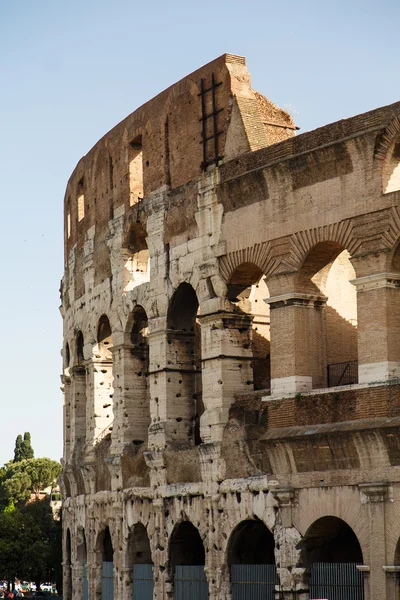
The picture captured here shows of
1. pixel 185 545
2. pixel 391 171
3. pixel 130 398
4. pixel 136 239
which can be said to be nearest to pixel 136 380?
pixel 130 398

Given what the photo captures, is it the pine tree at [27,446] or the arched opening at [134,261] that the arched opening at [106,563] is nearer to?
the arched opening at [134,261]

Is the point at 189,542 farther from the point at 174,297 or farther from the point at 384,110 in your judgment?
the point at 384,110

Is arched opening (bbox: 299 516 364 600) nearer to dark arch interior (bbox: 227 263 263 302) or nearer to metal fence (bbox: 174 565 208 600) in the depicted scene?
metal fence (bbox: 174 565 208 600)

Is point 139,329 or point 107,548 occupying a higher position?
point 139,329

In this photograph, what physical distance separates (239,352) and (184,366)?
6.05 feet

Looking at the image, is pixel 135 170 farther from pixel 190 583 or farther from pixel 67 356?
pixel 190 583

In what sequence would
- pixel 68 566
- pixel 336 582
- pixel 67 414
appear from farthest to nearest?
pixel 67 414
pixel 68 566
pixel 336 582

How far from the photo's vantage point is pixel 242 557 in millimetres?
21359

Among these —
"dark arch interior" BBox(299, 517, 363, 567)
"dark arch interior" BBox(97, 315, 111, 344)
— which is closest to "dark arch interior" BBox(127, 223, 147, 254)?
"dark arch interior" BBox(97, 315, 111, 344)

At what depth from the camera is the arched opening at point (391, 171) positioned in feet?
61.0

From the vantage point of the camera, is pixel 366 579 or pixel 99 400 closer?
pixel 366 579

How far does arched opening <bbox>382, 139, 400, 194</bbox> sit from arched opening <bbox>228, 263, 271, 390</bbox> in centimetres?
326

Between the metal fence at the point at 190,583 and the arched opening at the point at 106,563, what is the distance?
291cm

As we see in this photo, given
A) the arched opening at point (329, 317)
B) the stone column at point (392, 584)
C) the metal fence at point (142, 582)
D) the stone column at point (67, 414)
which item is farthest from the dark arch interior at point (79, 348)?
the stone column at point (392, 584)
